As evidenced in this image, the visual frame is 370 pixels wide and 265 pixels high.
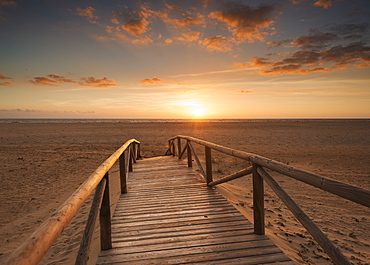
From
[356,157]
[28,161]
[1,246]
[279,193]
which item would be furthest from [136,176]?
[356,157]

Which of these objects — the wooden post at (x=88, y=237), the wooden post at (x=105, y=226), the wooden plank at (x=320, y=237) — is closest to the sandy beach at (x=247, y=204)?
the wooden plank at (x=320, y=237)

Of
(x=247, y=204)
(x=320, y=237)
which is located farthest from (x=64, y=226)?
(x=247, y=204)

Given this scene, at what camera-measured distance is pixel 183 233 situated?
296 centimetres

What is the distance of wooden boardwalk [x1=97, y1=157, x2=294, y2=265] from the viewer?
242 centimetres

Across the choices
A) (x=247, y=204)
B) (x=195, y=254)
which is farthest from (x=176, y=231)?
(x=247, y=204)

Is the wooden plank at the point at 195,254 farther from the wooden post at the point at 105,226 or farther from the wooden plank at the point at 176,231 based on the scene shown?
the wooden plank at the point at 176,231

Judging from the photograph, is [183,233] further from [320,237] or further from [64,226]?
[64,226]

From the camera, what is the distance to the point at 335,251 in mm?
1721

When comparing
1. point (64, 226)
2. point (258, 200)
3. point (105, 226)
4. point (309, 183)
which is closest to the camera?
point (64, 226)

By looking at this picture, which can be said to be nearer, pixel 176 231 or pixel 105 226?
pixel 105 226

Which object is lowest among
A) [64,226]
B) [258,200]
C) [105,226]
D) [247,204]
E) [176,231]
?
[247,204]

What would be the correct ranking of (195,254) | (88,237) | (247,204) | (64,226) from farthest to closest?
(247,204) < (195,254) < (88,237) < (64,226)

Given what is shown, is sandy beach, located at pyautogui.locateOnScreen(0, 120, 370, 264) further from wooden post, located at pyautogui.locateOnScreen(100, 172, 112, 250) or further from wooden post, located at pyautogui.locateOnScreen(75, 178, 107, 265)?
wooden post, located at pyautogui.locateOnScreen(75, 178, 107, 265)

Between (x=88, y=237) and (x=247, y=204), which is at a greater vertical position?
(x=88, y=237)
